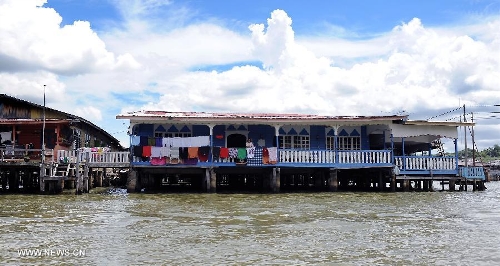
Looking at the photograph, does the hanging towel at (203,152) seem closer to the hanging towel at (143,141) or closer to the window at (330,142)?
the hanging towel at (143,141)

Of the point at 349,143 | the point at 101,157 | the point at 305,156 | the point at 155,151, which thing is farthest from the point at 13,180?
the point at 349,143

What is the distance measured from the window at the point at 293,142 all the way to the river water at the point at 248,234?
9500 millimetres

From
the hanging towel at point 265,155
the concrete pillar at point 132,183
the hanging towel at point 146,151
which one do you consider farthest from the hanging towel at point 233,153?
the concrete pillar at point 132,183

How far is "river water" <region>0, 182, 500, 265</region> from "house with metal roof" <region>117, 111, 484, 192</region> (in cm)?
660

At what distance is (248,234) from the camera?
11.6m

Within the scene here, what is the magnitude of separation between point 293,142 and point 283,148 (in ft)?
4.30

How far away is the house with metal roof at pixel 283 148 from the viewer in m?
24.7

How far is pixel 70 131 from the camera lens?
30531 mm

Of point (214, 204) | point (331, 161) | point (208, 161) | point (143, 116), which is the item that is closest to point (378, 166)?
point (331, 161)

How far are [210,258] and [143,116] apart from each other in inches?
645

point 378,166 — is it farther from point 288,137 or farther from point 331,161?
point 288,137

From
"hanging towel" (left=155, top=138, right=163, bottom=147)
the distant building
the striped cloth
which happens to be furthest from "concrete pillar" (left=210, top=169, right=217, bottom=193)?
the distant building

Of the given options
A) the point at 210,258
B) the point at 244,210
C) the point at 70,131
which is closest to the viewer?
the point at 210,258

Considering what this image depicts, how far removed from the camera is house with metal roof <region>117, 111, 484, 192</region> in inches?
972
